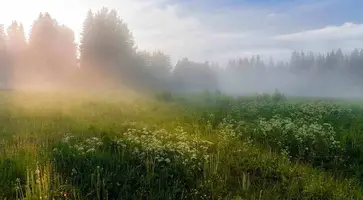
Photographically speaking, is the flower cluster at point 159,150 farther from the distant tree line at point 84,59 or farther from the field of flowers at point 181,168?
the distant tree line at point 84,59

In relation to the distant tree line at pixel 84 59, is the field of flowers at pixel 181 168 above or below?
below

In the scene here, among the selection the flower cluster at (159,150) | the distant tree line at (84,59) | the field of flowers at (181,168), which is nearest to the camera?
the field of flowers at (181,168)

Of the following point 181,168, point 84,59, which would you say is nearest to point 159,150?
point 181,168

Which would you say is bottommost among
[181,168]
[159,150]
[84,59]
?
[181,168]

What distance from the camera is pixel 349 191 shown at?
5871 mm

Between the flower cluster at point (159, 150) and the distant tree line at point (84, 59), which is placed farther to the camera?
the distant tree line at point (84, 59)

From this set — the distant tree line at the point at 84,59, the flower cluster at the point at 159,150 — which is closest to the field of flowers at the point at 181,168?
the flower cluster at the point at 159,150

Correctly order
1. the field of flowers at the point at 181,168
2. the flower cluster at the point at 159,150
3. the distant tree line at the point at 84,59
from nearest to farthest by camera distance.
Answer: the field of flowers at the point at 181,168 → the flower cluster at the point at 159,150 → the distant tree line at the point at 84,59

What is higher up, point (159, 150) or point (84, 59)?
point (84, 59)

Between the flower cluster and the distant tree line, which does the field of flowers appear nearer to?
the flower cluster

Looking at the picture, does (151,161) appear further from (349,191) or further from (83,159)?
(349,191)

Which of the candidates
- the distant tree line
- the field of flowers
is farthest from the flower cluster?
the distant tree line

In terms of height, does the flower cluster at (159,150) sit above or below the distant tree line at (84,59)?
below

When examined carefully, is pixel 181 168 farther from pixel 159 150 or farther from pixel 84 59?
pixel 84 59
